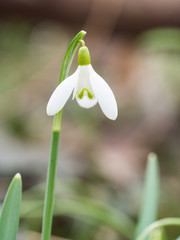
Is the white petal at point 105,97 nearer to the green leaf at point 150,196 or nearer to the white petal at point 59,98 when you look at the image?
the white petal at point 59,98

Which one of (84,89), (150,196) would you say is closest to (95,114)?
(150,196)

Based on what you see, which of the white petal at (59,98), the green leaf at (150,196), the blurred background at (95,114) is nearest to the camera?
the white petal at (59,98)

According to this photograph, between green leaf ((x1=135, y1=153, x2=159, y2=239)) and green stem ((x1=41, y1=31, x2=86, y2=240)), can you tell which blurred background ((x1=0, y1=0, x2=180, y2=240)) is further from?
green stem ((x1=41, y1=31, x2=86, y2=240))

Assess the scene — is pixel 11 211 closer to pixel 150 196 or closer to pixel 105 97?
pixel 105 97

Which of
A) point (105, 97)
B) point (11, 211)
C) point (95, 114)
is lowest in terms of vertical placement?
point (11, 211)

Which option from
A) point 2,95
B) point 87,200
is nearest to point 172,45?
point 2,95

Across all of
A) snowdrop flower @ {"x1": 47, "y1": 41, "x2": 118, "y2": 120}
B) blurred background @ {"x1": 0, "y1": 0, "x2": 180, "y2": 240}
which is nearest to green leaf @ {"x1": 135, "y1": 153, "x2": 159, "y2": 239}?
snowdrop flower @ {"x1": 47, "y1": 41, "x2": 118, "y2": 120}

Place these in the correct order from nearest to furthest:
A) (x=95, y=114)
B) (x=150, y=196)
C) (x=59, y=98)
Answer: (x=59, y=98) < (x=150, y=196) < (x=95, y=114)

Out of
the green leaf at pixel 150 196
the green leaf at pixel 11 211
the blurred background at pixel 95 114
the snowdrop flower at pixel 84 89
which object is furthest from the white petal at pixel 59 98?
the blurred background at pixel 95 114
